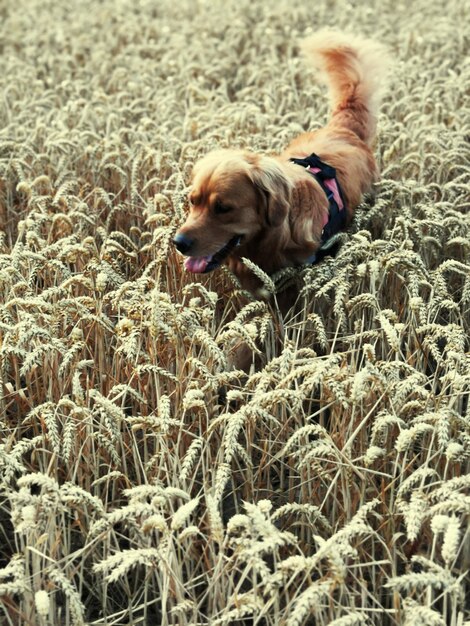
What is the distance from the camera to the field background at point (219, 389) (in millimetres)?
2088

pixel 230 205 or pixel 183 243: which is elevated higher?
pixel 230 205

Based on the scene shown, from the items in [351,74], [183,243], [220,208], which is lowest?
[183,243]

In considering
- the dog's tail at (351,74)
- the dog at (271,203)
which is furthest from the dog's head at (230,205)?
the dog's tail at (351,74)

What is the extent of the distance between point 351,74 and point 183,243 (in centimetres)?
215

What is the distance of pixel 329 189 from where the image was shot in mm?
4039

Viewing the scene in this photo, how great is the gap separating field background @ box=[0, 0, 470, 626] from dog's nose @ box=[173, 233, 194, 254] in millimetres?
178

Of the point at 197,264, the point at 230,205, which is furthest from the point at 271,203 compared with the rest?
the point at 197,264

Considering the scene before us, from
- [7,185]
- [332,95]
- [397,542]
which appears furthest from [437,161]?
[397,542]

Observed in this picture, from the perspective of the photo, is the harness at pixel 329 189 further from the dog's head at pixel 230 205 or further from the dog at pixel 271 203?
the dog's head at pixel 230 205

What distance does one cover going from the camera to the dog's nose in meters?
3.46

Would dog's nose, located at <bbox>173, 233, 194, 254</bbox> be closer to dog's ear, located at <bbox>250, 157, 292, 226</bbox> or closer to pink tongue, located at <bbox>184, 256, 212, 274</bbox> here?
pink tongue, located at <bbox>184, 256, 212, 274</bbox>

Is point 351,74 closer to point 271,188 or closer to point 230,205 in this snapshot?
point 271,188

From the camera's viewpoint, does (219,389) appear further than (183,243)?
No

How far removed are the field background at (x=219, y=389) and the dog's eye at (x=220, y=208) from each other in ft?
1.03
